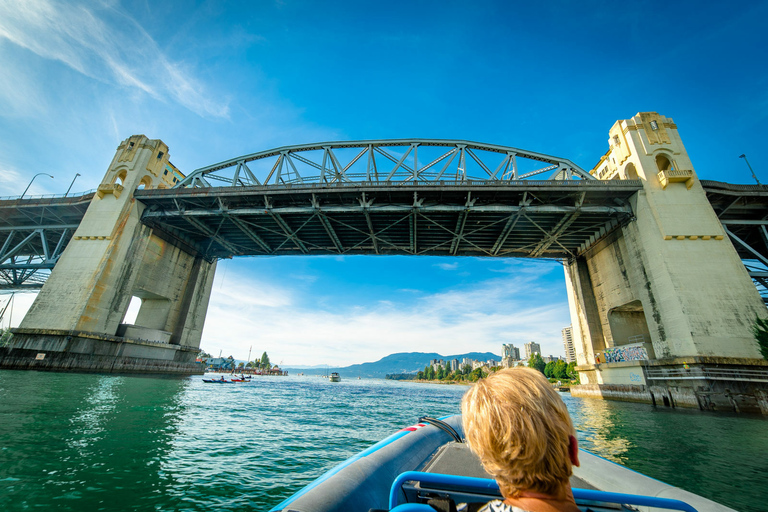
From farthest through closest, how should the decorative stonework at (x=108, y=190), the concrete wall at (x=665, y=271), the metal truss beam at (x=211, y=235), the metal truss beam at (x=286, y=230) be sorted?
the metal truss beam at (x=211, y=235)
the metal truss beam at (x=286, y=230)
the decorative stonework at (x=108, y=190)
the concrete wall at (x=665, y=271)

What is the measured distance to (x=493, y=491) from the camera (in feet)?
5.93

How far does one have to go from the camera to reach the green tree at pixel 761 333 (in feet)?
49.5

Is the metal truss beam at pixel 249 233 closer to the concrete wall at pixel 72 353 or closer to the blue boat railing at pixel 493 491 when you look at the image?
the concrete wall at pixel 72 353

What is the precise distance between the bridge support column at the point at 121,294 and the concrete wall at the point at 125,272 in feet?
0.24

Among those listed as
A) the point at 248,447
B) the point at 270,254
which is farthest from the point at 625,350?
the point at 270,254

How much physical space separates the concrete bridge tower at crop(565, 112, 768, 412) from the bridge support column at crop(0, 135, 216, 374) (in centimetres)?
3732

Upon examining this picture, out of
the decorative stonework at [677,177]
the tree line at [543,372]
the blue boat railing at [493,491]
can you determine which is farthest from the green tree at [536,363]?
the blue boat railing at [493,491]

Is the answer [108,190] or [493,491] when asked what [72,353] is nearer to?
[108,190]

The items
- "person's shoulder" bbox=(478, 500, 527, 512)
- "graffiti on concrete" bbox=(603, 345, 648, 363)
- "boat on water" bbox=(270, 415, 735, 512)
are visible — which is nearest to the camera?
"person's shoulder" bbox=(478, 500, 527, 512)

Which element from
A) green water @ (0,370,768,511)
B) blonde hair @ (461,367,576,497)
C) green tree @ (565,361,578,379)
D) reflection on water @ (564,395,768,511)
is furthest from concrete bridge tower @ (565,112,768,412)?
green tree @ (565,361,578,379)

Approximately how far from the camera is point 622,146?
23.5 metres

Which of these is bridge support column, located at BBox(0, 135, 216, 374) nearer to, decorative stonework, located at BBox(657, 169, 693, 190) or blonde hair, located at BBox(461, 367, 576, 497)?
blonde hair, located at BBox(461, 367, 576, 497)

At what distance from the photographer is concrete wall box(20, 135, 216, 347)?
857 inches

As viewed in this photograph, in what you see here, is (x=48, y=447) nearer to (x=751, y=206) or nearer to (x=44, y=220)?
(x=751, y=206)
